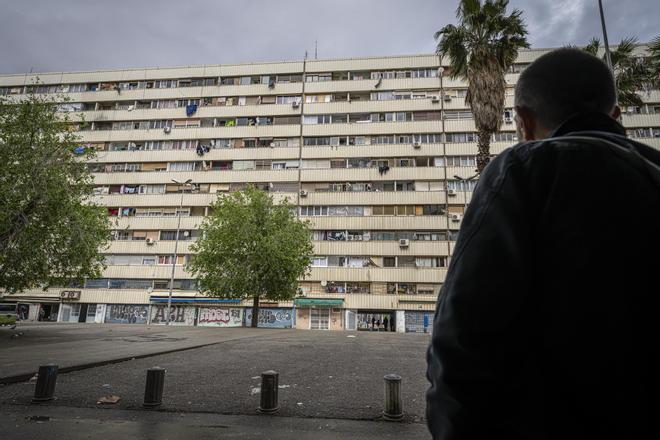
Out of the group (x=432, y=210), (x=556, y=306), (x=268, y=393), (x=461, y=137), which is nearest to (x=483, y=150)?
(x=268, y=393)

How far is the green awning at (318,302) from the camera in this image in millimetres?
35750

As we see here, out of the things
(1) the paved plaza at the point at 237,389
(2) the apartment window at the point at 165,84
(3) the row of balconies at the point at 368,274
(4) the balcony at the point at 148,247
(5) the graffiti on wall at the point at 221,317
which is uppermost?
(2) the apartment window at the point at 165,84

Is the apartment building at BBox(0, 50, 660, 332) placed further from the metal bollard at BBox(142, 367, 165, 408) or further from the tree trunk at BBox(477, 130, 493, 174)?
the metal bollard at BBox(142, 367, 165, 408)

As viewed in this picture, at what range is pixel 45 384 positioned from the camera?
5488 mm

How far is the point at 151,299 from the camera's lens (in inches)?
1506

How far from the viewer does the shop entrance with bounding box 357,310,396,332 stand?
117 feet

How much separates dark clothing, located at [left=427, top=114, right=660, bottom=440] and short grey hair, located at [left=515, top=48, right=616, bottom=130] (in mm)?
291

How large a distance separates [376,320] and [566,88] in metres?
36.2

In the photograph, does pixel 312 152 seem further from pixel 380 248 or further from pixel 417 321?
pixel 417 321

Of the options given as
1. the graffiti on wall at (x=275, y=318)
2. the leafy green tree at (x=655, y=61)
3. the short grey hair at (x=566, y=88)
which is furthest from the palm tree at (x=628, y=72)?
the graffiti on wall at (x=275, y=318)

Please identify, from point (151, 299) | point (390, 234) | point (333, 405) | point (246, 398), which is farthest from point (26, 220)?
point (390, 234)

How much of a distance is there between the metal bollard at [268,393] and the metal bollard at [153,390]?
55.7 inches

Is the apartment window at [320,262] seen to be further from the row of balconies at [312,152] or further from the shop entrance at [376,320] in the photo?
the row of balconies at [312,152]

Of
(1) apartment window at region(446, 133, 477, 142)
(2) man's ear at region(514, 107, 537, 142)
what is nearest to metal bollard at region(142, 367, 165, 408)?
(2) man's ear at region(514, 107, 537, 142)
